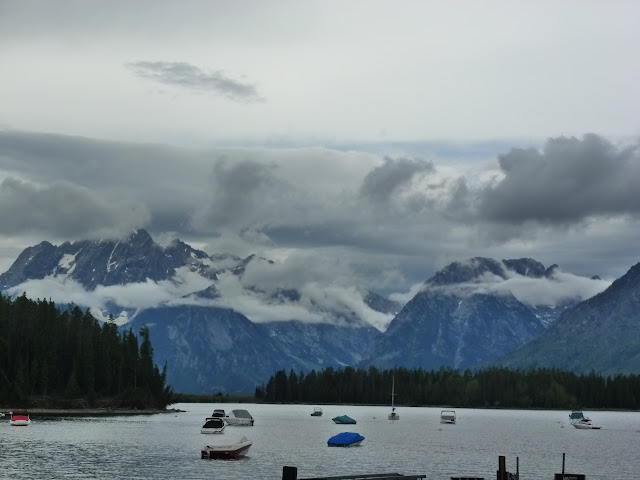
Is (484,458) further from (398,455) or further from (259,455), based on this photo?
(259,455)

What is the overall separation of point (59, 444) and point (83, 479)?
58.4 metres

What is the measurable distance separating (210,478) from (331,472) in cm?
2007

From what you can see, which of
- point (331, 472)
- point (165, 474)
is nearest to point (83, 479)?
point (165, 474)

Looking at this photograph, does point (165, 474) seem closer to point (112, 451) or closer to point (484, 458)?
point (112, 451)

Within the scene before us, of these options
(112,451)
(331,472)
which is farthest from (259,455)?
(331,472)

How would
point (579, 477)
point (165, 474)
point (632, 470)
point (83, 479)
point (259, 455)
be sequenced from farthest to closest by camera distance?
point (259, 455) < point (632, 470) < point (165, 474) < point (83, 479) < point (579, 477)

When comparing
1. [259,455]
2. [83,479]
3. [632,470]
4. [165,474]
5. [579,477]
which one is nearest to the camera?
[579,477]

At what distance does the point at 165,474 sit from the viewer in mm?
137125

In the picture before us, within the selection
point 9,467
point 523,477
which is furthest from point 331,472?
point 9,467

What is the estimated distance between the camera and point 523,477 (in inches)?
5723

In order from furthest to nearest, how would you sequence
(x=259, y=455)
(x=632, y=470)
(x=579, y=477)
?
(x=259, y=455), (x=632, y=470), (x=579, y=477)

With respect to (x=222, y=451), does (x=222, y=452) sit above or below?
below

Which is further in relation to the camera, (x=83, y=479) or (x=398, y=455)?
(x=398, y=455)

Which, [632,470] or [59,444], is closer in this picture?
[632,470]
